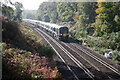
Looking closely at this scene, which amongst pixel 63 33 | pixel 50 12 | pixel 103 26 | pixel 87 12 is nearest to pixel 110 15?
pixel 103 26

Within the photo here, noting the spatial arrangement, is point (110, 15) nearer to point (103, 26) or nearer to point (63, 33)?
point (103, 26)

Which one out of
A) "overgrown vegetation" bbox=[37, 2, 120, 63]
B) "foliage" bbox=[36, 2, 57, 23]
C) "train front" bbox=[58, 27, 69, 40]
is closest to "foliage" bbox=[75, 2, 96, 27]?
"overgrown vegetation" bbox=[37, 2, 120, 63]

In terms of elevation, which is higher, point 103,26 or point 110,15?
point 110,15

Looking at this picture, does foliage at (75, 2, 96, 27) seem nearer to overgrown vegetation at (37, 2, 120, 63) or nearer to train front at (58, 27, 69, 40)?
overgrown vegetation at (37, 2, 120, 63)

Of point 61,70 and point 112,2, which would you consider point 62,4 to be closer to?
point 112,2

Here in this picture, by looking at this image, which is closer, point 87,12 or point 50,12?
point 87,12

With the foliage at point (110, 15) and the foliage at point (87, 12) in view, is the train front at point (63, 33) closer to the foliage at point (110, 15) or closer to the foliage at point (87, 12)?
the foliage at point (87, 12)

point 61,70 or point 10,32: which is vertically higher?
point 10,32

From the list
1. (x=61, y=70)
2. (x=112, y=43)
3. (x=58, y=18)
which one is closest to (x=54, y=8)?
(x=58, y=18)

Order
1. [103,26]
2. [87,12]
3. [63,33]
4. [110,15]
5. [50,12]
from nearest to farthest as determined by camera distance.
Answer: [110,15]
[103,26]
[63,33]
[87,12]
[50,12]

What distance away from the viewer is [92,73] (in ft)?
27.7

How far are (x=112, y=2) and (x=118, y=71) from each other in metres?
13.4

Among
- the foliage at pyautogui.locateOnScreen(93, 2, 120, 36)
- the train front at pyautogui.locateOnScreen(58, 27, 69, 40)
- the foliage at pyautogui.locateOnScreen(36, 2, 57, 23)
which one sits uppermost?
the foliage at pyautogui.locateOnScreen(36, 2, 57, 23)

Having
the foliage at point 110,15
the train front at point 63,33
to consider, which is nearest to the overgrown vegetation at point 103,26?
the foliage at point 110,15
